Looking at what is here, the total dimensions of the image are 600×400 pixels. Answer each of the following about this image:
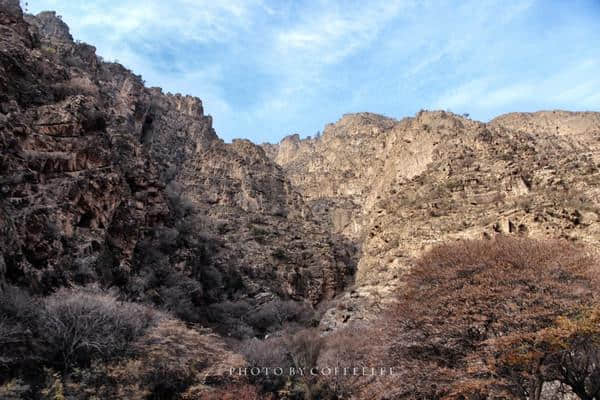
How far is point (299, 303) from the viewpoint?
1804 inches

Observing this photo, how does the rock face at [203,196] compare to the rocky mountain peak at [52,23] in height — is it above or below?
below

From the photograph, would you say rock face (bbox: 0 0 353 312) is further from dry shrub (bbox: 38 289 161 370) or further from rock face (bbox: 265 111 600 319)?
rock face (bbox: 265 111 600 319)

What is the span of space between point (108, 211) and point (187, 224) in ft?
43.8

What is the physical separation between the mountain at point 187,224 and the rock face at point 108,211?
0.43ft

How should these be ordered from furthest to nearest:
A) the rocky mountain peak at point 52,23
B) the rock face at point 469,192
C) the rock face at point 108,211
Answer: the rocky mountain peak at point 52,23, the rock face at point 469,192, the rock face at point 108,211

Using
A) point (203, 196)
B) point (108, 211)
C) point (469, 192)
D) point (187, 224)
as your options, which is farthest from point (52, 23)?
point (469, 192)

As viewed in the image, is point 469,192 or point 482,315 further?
point 469,192

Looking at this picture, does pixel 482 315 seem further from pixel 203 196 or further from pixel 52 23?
pixel 52 23

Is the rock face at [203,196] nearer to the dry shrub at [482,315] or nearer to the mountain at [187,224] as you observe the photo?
the mountain at [187,224]

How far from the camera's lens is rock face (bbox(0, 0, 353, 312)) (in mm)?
20136

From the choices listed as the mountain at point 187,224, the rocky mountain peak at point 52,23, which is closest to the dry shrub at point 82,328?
the mountain at point 187,224

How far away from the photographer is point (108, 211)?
82.3 feet

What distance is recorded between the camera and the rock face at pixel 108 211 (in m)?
20.1

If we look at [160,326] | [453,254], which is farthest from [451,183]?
[160,326]
